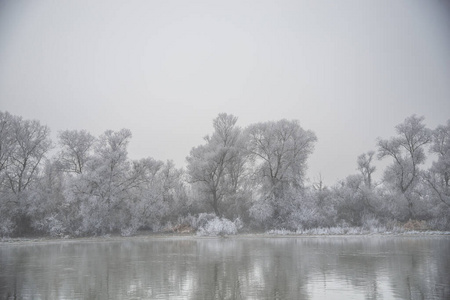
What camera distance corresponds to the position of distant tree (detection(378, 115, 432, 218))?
50406mm

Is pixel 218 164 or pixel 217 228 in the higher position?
pixel 218 164

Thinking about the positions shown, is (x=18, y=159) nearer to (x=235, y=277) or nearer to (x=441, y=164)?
(x=235, y=277)

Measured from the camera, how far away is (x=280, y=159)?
52156 mm

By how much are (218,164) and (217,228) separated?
1004cm

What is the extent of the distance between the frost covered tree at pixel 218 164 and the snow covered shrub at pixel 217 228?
16.0ft

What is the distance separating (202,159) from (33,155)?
776 inches

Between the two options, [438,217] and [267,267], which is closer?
[267,267]

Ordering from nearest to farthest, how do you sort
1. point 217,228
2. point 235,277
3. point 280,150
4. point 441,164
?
point 235,277, point 217,228, point 441,164, point 280,150

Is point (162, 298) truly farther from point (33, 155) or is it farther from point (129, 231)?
point (33, 155)

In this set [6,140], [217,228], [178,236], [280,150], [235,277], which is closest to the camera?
[235,277]

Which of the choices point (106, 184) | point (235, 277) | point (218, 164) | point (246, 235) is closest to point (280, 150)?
point (218, 164)

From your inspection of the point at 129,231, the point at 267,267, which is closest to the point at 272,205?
the point at 129,231

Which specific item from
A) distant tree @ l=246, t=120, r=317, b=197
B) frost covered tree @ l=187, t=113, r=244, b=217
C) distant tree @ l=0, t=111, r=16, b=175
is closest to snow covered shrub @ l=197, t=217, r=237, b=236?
frost covered tree @ l=187, t=113, r=244, b=217

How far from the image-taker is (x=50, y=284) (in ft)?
50.1
